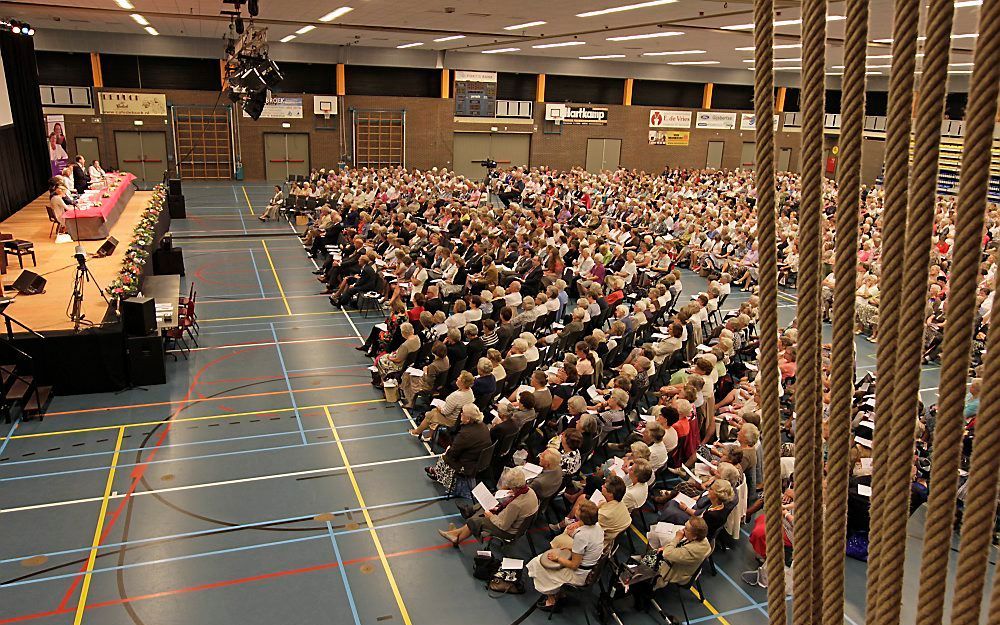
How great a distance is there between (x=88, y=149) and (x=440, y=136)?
16625 mm

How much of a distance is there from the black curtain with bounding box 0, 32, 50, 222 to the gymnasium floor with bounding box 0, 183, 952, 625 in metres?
13.4

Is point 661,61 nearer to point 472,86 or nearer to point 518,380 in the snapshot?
point 472,86

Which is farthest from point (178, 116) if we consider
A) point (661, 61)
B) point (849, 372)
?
point (849, 372)

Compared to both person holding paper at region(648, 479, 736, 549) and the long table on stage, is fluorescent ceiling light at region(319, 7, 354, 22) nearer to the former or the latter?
the long table on stage

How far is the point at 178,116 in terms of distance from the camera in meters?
33.3

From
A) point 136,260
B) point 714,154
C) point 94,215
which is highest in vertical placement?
point 714,154

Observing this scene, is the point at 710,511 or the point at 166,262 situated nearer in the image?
the point at 710,511

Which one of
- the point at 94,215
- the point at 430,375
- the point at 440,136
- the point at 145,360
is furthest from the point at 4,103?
the point at 440,136

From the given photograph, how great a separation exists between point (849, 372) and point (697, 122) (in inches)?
1747

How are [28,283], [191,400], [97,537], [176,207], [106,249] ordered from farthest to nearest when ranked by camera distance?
[176,207] < [106,249] < [28,283] < [191,400] < [97,537]

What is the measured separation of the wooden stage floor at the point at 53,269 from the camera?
38.8 ft

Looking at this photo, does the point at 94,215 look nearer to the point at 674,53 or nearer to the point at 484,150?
the point at 674,53

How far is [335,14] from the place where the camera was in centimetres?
2050

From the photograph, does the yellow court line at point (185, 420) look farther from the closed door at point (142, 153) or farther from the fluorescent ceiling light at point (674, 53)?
the closed door at point (142, 153)
